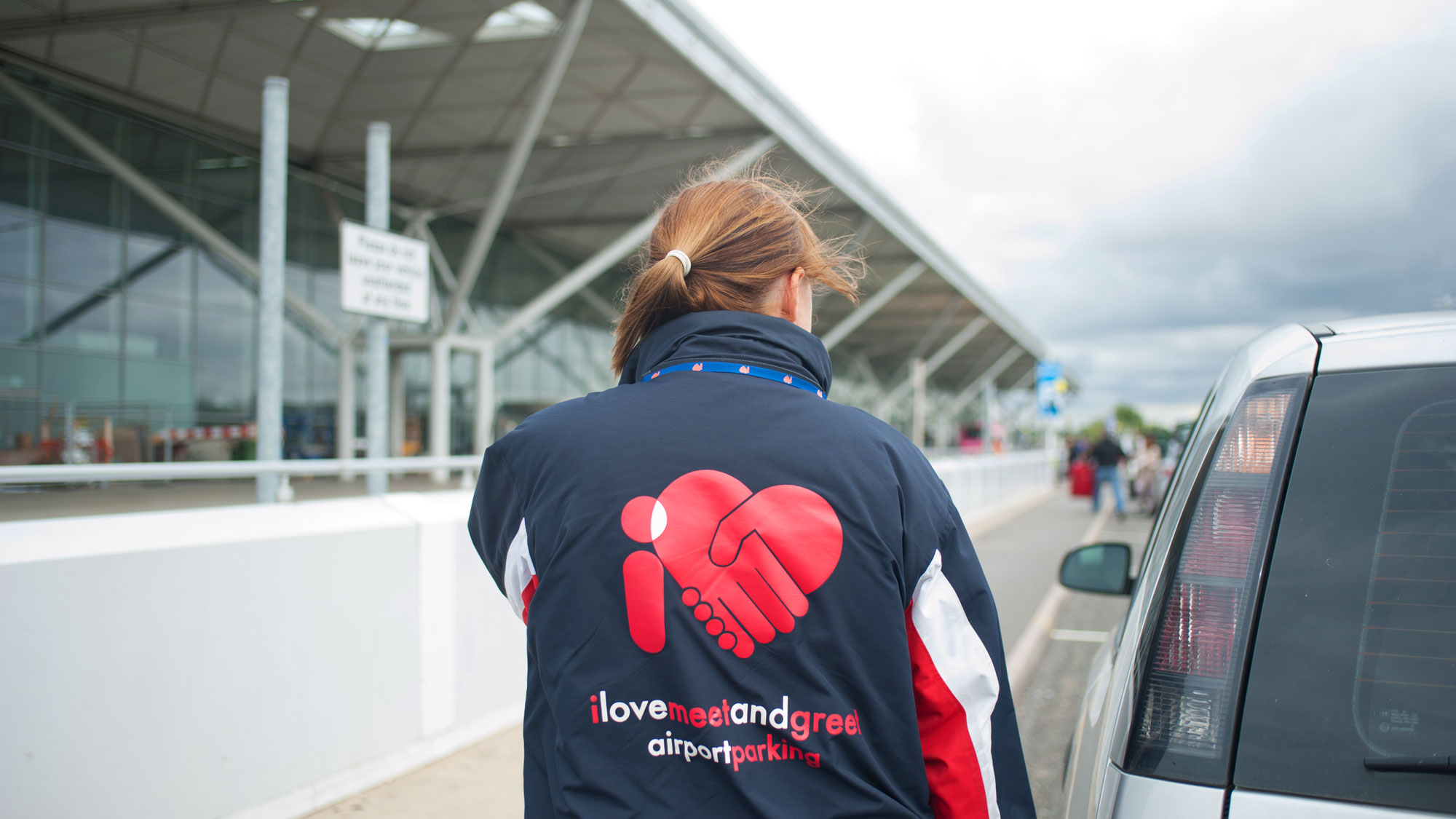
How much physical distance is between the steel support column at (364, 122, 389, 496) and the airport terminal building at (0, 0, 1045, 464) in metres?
7.87

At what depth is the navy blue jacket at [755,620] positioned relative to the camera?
3.88 feet

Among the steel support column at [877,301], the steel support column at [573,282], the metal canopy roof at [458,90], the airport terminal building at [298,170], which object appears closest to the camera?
the metal canopy roof at [458,90]

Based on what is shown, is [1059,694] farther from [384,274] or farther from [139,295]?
[139,295]

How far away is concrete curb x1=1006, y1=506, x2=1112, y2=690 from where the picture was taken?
5.68 m

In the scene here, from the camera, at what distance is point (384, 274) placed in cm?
573

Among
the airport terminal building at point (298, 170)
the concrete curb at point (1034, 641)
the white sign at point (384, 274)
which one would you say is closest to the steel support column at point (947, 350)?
the airport terminal building at point (298, 170)

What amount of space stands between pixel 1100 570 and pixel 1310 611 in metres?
1.47

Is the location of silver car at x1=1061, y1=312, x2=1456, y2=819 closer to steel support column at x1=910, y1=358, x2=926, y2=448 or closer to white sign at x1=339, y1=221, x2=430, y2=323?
white sign at x1=339, y1=221, x2=430, y2=323

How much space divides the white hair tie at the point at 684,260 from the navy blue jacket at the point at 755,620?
19 centimetres

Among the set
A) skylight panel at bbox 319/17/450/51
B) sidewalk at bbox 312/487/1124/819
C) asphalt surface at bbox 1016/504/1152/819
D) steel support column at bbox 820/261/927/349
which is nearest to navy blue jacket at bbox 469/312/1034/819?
asphalt surface at bbox 1016/504/1152/819

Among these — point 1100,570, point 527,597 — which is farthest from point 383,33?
point 527,597

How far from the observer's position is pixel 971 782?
125 centimetres

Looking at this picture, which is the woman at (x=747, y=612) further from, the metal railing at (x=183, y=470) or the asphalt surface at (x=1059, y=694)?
the metal railing at (x=183, y=470)

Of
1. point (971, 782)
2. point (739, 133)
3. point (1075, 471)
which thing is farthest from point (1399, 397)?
point (1075, 471)
